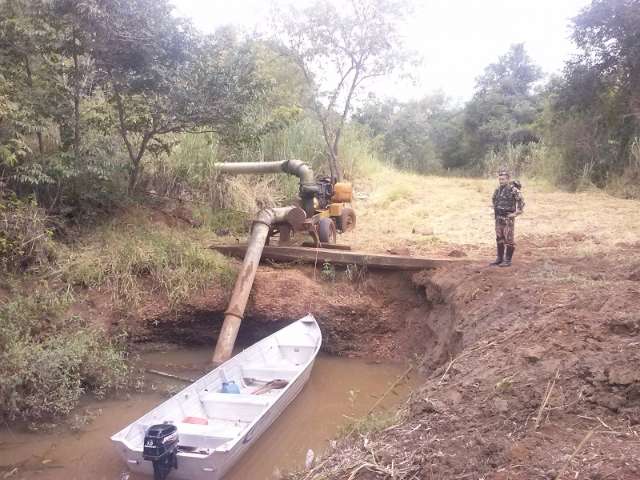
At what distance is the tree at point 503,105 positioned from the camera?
26250 mm

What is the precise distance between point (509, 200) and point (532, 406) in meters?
4.57

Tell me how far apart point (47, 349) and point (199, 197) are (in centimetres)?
568

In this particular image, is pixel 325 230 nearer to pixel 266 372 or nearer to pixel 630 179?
pixel 266 372

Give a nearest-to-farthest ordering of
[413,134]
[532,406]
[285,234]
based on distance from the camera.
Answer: [532,406] < [285,234] < [413,134]

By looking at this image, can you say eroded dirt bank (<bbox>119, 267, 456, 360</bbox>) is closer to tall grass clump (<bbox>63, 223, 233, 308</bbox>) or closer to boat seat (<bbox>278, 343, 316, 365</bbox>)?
tall grass clump (<bbox>63, 223, 233, 308</bbox>)

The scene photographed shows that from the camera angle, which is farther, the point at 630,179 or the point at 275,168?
the point at 630,179

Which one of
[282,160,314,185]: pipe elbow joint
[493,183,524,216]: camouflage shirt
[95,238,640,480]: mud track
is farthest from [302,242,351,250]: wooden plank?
[493,183,524,216]: camouflage shirt

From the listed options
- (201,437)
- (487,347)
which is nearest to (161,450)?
(201,437)

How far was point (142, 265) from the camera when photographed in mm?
8508

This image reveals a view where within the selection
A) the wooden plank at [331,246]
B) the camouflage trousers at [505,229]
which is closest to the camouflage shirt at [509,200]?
the camouflage trousers at [505,229]

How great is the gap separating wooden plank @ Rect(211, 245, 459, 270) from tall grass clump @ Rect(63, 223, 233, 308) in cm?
41

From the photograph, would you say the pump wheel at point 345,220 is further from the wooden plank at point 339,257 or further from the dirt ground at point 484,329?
the wooden plank at point 339,257

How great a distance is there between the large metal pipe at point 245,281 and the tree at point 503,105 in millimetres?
19112

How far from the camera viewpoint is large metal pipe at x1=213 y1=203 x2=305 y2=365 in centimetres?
760
